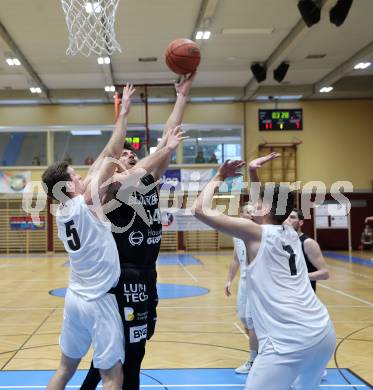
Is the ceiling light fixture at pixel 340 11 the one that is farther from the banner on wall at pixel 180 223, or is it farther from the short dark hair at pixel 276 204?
the banner on wall at pixel 180 223

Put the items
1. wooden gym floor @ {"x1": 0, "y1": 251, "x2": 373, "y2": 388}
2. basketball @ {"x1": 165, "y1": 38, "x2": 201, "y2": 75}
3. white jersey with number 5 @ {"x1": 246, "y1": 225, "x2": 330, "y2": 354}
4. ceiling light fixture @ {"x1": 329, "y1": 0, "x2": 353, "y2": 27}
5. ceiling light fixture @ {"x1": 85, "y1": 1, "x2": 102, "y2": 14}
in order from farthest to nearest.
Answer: ceiling light fixture @ {"x1": 329, "y1": 0, "x2": 353, "y2": 27}
ceiling light fixture @ {"x1": 85, "y1": 1, "x2": 102, "y2": 14}
wooden gym floor @ {"x1": 0, "y1": 251, "x2": 373, "y2": 388}
basketball @ {"x1": 165, "y1": 38, "x2": 201, "y2": 75}
white jersey with number 5 @ {"x1": 246, "y1": 225, "x2": 330, "y2": 354}

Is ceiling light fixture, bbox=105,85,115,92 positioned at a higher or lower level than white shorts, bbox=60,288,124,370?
higher

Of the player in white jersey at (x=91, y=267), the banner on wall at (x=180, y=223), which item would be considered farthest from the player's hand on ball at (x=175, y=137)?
the banner on wall at (x=180, y=223)

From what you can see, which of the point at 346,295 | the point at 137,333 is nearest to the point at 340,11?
the point at 346,295

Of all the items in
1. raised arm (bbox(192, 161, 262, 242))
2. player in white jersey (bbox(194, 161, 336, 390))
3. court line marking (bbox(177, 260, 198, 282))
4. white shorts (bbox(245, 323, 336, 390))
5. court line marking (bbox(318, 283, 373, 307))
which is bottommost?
court line marking (bbox(177, 260, 198, 282))

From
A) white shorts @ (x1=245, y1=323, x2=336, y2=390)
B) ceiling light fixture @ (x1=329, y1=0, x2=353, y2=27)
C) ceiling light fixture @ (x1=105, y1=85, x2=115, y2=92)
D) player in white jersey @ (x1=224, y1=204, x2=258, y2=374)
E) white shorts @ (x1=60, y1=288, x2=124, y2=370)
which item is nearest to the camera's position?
white shorts @ (x1=245, y1=323, x2=336, y2=390)

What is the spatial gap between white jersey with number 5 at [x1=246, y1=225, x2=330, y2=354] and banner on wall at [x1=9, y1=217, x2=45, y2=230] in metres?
19.7

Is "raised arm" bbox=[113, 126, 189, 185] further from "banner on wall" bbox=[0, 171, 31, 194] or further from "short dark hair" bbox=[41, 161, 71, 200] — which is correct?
"banner on wall" bbox=[0, 171, 31, 194]

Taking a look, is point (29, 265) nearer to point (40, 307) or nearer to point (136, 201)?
point (40, 307)

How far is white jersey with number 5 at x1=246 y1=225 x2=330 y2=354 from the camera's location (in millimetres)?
2727

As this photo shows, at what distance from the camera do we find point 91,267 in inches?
124

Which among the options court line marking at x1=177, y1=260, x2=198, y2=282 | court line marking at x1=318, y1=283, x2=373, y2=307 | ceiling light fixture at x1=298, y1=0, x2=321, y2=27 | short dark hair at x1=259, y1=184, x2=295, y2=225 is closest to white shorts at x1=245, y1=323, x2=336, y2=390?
short dark hair at x1=259, y1=184, x2=295, y2=225

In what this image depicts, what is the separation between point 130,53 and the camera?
642 inches

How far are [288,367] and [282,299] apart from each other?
36 cm
